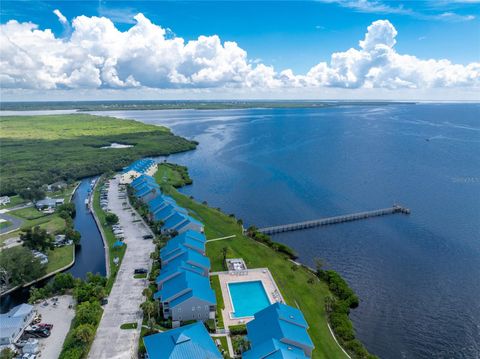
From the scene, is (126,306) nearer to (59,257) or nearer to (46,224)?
(59,257)

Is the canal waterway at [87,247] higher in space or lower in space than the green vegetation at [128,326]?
lower

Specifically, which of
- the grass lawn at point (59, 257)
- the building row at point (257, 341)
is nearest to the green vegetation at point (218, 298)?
the building row at point (257, 341)

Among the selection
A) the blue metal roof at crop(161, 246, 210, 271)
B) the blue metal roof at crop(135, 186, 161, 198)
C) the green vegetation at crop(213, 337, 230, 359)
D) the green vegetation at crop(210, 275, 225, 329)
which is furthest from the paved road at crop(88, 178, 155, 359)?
the blue metal roof at crop(135, 186, 161, 198)

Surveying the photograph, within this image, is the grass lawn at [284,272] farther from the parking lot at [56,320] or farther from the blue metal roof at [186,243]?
the parking lot at [56,320]

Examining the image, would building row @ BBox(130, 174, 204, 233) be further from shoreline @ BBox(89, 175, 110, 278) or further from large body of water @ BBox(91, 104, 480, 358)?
large body of water @ BBox(91, 104, 480, 358)

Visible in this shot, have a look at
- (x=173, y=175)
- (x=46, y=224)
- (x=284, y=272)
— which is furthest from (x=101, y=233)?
(x=173, y=175)
